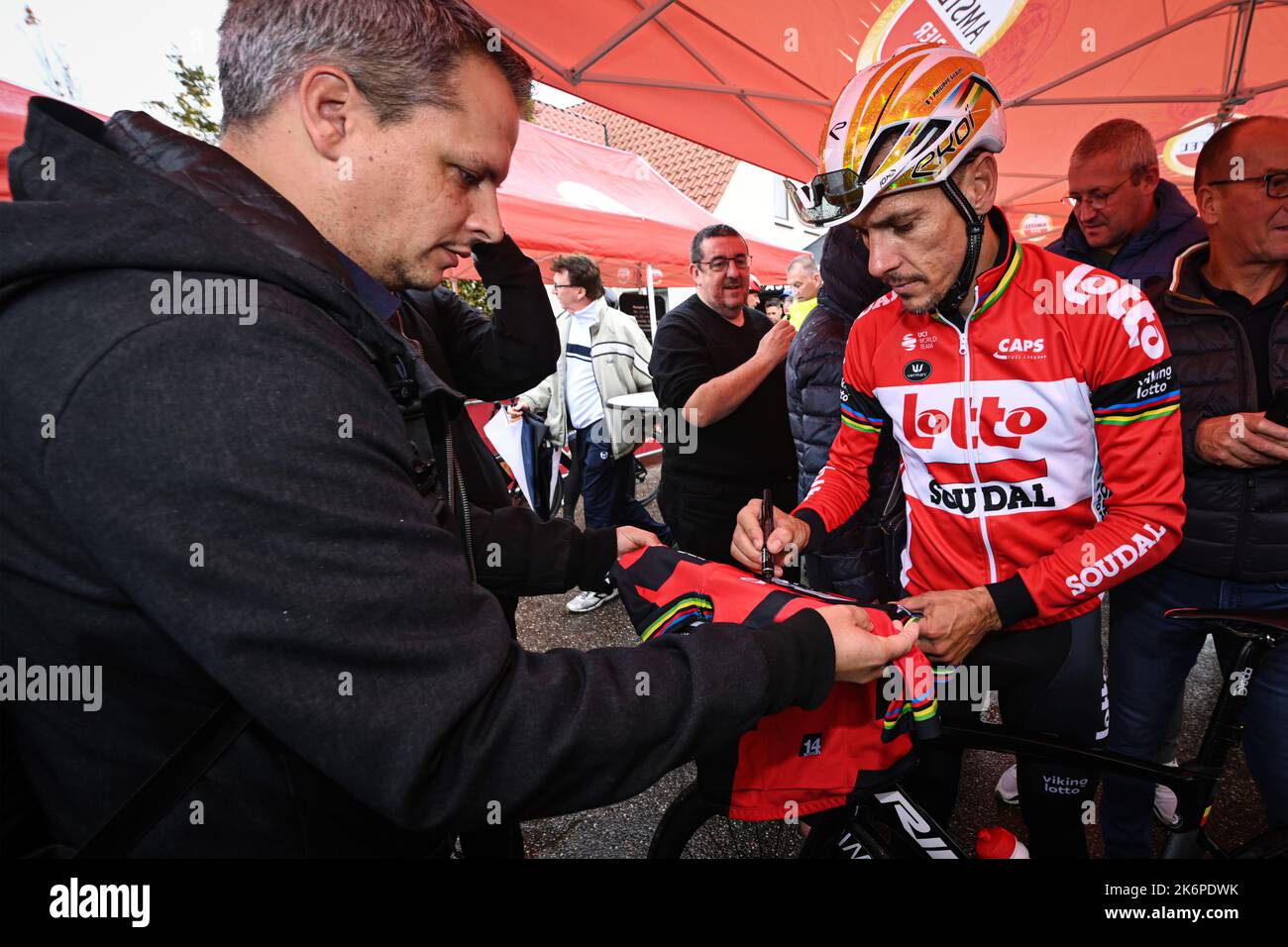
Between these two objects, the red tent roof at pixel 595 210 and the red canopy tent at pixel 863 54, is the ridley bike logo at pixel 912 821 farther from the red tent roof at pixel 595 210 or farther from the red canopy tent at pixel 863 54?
the red tent roof at pixel 595 210

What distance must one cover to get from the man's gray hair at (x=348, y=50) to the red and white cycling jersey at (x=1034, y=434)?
140 centimetres

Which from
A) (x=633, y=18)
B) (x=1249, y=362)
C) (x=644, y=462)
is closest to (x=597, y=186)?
(x=633, y=18)

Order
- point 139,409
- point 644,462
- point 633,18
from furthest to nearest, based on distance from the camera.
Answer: point 644,462 < point 633,18 < point 139,409

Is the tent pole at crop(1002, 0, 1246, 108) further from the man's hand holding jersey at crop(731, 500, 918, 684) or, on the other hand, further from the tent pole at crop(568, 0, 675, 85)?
the man's hand holding jersey at crop(731, 500, 918, 684)

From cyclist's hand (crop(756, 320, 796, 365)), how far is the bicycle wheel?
6.48ft

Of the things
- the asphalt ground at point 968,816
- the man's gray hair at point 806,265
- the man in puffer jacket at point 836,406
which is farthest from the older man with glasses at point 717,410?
the man's gray hair at point 806,265

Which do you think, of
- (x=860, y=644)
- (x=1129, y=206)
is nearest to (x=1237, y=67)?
(x=1129, y=206)

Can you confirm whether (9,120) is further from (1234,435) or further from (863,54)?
(1234,435)

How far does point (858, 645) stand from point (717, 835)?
1.27 metres

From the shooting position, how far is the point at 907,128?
159 centimetres

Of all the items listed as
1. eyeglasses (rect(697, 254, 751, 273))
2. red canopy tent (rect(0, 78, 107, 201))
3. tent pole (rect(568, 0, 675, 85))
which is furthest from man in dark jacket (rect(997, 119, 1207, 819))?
red canopy tent (rect(0, 78, 107, 201))

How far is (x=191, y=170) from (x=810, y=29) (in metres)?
4.32

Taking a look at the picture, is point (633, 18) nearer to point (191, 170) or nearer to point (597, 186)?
point (597, 186)
